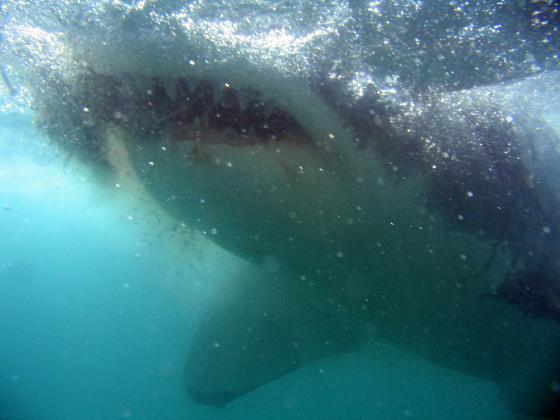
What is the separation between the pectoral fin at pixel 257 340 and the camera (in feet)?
19.3

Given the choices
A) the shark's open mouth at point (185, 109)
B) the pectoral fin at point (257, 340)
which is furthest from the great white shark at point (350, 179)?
the pectoral fin at point (257, 340)

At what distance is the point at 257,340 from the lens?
19.7 feet

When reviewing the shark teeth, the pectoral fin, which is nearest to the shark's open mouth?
the shark teeth

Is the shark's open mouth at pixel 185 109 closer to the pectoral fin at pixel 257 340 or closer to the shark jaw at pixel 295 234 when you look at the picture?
the shark jaw at pixel 295 234

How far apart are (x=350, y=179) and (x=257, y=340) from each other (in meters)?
3.57

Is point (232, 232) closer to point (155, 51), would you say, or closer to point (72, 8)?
point (155, 51)

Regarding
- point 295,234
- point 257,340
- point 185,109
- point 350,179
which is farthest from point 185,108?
point 257,340

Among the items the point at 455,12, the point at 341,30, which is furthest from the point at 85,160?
the point at 455,12

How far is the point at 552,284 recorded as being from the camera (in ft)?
14.0

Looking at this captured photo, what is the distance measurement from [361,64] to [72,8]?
137 inches

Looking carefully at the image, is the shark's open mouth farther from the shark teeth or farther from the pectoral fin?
the pectoral fin

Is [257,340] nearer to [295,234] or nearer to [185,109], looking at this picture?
[295,234]

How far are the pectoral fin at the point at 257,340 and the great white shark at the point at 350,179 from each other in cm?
22

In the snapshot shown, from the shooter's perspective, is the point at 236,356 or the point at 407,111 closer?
the point at 407,111
